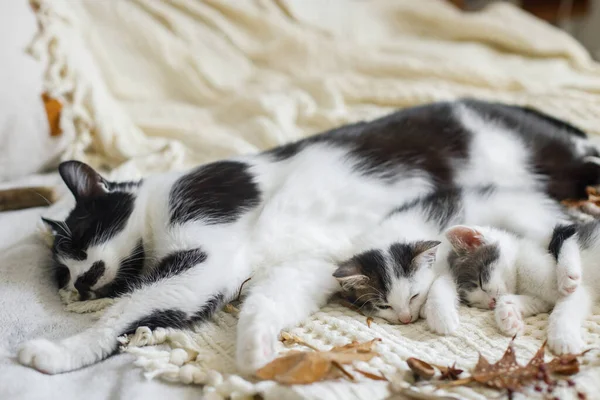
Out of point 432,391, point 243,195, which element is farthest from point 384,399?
point 243,195

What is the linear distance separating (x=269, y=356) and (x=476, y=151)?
888 mm

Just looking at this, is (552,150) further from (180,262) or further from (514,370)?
(180,262)

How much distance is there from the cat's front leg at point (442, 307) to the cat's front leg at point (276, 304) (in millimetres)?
216

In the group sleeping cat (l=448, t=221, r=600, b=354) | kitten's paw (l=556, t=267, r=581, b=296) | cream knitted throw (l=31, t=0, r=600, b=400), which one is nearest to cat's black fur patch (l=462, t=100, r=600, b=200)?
cream knitted throw (l=31, t=0, r=600, b=400)

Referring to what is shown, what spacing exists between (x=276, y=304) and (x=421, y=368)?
344 mm

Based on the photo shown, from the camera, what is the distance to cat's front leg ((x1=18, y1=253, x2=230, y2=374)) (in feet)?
3.18

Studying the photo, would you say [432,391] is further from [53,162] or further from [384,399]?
[53,162]

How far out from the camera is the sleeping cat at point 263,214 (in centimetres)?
110

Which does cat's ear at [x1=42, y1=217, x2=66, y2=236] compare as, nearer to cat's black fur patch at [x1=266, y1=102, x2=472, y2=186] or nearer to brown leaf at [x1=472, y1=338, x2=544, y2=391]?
cat's black fur patch at [x1=266, y1=102, x2=472, y2=186]

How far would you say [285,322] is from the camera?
43.3 inches

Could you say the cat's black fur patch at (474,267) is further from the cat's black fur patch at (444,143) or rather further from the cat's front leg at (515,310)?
the cat's black fur patch at (444,143)

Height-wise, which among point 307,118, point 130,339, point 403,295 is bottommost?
point 130,339

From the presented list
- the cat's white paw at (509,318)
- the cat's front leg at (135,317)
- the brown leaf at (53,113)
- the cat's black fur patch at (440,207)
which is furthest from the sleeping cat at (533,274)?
the brown leaf at (53,113)

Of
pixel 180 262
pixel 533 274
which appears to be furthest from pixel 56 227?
pixel 533 274
